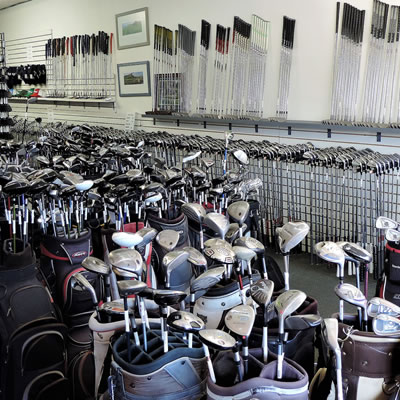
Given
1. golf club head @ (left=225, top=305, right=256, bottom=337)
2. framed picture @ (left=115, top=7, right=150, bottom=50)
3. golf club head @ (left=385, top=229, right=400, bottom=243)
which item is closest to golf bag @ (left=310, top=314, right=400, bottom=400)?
golf club head @ (left=225, top=305, right=256, bottom=337)

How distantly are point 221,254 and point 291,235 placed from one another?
0.36 meters

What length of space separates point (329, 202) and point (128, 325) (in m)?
4.02

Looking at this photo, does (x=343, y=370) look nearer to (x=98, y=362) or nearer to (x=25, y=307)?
(x=98, y=362)

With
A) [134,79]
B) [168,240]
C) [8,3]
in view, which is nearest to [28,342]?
[168,240]

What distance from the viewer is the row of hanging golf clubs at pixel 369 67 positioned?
4863 mm

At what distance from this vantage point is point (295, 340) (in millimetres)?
1896

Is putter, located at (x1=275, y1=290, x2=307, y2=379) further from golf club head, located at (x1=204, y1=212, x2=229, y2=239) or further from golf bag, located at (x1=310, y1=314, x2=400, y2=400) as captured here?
golf club head, located at (x1=204, y1=212, x2=229, y2=239)

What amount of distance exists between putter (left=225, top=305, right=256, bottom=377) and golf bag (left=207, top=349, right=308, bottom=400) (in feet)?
0.23

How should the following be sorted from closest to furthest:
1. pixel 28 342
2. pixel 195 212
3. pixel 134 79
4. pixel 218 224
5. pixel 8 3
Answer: pixel 28 342 < pixel 218 224 < pixel 195 212 < pixel 134 79 < pixel 8 3

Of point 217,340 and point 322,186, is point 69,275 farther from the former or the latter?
point 322,186

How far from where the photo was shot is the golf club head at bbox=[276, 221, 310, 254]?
2223mm

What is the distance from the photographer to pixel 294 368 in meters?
1.64

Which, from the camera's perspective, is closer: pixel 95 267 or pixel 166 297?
pixel 166 297

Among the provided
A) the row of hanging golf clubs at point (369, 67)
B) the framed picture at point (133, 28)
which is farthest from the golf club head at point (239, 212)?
the framed picture at point (133, 28)
